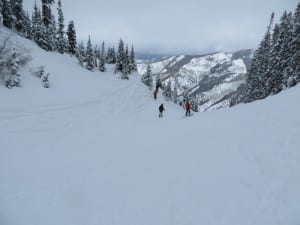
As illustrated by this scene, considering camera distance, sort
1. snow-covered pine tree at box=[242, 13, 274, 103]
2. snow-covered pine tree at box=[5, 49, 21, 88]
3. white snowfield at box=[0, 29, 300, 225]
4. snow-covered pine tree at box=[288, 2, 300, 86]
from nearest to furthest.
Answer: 1. white snowfield at box=[0, 29, 300, 225]
2. snow-covered pine tree at box=[5, 49, 21, 88]
3. snow-covered pine tree at box=[288, 2, 300, 86]
4. snow-covered pine tree at box=[242, 13, 274, 103]

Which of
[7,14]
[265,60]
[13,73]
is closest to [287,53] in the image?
[265,60]

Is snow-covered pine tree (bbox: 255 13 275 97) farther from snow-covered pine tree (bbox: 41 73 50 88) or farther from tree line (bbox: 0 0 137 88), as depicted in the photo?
snow-covered pine tree (bbox: 41 73 50 88)

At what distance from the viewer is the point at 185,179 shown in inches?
293

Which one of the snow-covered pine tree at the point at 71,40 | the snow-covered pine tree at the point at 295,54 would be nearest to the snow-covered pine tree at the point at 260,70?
the snow-covered pine tree at the point at 295,54

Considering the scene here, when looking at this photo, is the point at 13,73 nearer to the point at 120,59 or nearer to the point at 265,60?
the point at 120,59

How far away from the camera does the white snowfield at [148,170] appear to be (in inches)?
229

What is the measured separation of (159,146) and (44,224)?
6664 millimetres

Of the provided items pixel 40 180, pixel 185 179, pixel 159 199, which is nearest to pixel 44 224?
pixel 40 180

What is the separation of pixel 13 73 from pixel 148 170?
13.9 m

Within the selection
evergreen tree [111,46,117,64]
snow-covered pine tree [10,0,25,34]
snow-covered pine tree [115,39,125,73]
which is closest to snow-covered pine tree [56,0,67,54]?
snow-covered pine tree [10,0,25,34]

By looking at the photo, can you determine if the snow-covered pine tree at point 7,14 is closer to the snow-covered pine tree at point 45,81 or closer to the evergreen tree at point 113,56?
the snow-covered pine tree at point 45,81

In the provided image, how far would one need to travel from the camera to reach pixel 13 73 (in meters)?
15.9

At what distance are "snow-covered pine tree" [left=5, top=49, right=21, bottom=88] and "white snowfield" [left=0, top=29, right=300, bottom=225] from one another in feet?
2.65

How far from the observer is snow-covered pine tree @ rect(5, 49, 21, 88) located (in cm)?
1532
